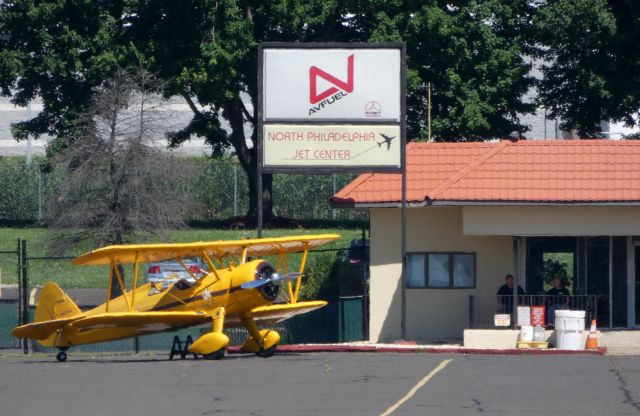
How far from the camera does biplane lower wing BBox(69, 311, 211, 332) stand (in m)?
21.6

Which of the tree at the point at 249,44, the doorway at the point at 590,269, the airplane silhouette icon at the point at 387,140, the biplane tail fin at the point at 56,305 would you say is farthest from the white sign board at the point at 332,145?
the tree at the point at 249,44

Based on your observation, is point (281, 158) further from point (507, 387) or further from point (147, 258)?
point (507, 387)

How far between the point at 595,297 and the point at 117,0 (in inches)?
982

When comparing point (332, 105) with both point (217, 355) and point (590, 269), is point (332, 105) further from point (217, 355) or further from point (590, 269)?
point (217, 355)

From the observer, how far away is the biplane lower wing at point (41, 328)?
73.6ft

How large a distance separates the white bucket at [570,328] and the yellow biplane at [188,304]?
4.58 metres

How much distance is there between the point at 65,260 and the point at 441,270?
522 inches

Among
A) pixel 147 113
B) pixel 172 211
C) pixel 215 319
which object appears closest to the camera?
pixel 215 319

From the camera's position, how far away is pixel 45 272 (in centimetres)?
3897

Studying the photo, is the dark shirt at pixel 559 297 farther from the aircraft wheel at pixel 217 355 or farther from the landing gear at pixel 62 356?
the landing gear at pixel 62 356

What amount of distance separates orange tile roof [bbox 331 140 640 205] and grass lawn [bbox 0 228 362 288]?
25.6ft

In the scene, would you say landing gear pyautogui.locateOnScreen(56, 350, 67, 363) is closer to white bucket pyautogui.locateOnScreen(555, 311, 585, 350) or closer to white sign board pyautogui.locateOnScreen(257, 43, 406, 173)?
white sign board pyautogui.locateOnScreen(257, 43, 406, 173)

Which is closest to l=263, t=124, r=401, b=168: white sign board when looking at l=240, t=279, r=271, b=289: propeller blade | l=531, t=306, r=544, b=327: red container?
l=531, t=306, r=544, b=327: red container

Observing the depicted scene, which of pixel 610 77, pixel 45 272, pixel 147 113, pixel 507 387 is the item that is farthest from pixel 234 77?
pixel 507 387
